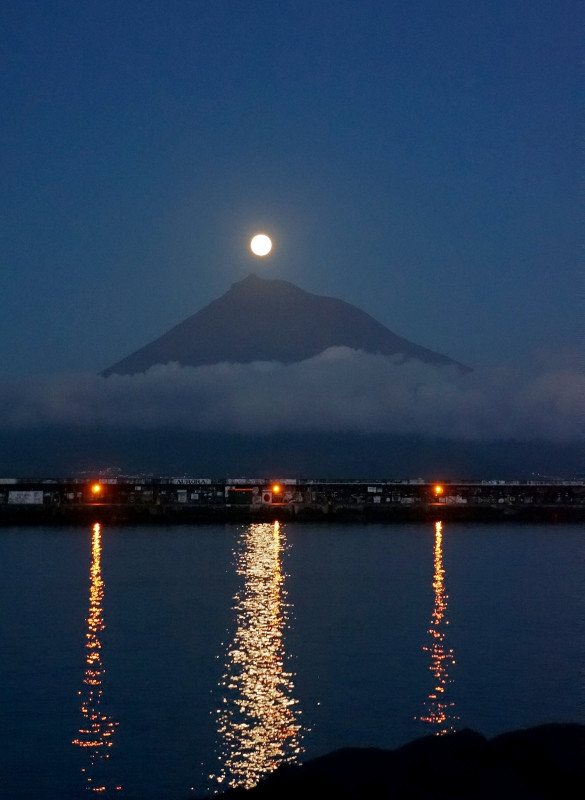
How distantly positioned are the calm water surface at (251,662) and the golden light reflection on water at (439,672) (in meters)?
0.07

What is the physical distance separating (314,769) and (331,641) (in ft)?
48.5

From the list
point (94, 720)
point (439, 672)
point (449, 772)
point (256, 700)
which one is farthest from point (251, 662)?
point (449, 772)

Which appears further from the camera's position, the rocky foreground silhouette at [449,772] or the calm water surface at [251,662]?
the calm water surface at [251,662]

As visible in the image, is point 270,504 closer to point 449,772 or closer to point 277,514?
point 277,514

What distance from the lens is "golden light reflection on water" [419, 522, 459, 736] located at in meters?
18.2

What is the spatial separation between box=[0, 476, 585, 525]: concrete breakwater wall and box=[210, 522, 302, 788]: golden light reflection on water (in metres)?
45.9

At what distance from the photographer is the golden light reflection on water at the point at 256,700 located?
15.6 m

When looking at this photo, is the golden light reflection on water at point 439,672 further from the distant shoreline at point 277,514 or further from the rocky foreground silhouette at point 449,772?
the distant shoreline at point 277,514

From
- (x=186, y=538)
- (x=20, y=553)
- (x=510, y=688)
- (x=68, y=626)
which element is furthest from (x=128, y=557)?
(x=510, y=688)

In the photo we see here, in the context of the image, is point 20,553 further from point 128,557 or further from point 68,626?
point 68,626

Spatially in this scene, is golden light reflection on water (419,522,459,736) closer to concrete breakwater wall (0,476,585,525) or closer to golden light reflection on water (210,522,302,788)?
golden light reflection on water (210,522,302,788)

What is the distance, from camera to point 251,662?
23.0 m

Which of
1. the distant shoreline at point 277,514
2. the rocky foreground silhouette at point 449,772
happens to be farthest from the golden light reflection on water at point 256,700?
the distant shoreline at point 277,514

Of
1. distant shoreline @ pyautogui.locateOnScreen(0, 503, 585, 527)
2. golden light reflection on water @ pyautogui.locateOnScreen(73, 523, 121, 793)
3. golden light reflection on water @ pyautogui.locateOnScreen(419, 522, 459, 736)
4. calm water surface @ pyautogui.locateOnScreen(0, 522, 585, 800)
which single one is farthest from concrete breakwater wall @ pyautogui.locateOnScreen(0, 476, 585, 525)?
golden light reflection on water @ pyautogui.locateOnScreen(73, 523, 121, 793)
